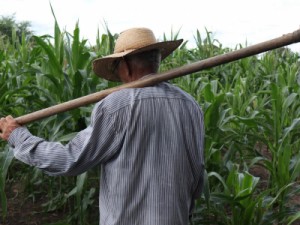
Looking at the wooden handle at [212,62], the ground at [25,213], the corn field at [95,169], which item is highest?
the wooden handle at [212,62]

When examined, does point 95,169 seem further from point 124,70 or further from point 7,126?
point 124,70

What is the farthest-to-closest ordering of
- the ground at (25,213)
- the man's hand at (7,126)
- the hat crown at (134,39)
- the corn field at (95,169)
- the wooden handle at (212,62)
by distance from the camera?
the ground at (25,213) → the corn field at (95,169) → the man's hand at (7,126) → the hat crown at (134,39) → the wooden handle at (212,62)

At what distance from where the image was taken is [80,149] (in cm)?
150

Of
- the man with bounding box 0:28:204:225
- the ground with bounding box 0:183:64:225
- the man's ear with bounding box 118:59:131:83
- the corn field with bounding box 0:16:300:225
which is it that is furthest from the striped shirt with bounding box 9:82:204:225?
the ground with bounding box 0:183:64:225

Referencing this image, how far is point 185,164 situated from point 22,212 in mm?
1820

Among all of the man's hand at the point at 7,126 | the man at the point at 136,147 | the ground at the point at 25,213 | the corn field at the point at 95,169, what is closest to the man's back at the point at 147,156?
the man at the point at 136,147

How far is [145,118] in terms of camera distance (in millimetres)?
1470

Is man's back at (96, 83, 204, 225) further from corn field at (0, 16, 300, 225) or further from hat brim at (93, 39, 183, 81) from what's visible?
corn field at (0, 16, 300, 225)

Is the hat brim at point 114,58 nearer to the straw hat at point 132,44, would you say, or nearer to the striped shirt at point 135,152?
the straw hat at point 132,44

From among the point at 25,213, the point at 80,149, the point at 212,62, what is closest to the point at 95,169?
the point at 25,213

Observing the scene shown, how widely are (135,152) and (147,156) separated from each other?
44 millimetres

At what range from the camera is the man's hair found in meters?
1.53

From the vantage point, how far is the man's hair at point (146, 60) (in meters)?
1.53

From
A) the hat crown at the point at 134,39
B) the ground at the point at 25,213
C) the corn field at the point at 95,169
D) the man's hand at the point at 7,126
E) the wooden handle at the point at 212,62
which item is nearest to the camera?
the wooden handle at the point at 212,62
